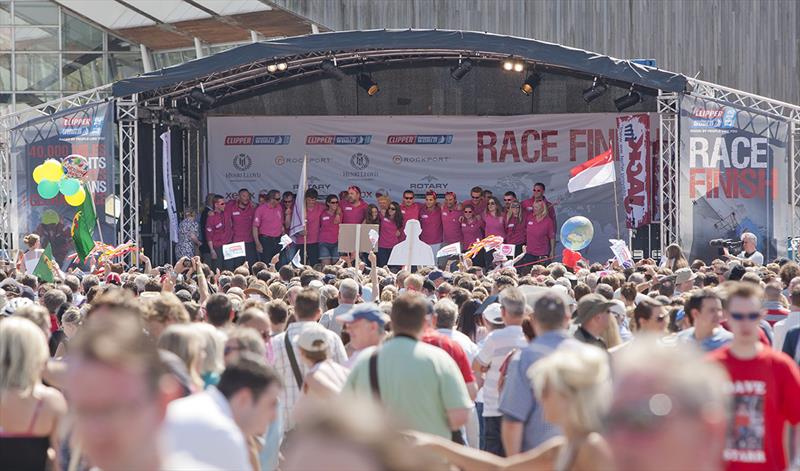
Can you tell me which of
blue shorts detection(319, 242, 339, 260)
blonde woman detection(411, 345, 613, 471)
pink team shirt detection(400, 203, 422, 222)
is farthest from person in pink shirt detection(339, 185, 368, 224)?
blonde woman detection(411, 345, 613, 471)

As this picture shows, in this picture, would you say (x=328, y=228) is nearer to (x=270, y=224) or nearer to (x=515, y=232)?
(x=270, y=224)

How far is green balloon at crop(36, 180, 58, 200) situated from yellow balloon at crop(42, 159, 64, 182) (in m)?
0.09

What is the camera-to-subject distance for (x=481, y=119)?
2458cm

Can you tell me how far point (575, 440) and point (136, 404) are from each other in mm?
1543

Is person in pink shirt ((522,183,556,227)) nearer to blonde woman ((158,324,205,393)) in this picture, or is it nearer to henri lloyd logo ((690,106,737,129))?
henri lloyd logo ((690,106,737,129))

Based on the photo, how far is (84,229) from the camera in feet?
59.2

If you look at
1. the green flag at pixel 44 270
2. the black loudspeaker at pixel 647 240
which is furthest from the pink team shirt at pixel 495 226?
the green flag at pixel 44 270

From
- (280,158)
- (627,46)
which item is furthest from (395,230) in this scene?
(627,46)

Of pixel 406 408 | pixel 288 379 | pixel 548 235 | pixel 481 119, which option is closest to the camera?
pixel 406 408

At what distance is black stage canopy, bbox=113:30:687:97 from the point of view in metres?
19.7

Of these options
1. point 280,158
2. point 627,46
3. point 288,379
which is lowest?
point 288,379

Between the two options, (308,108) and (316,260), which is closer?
(316,260)

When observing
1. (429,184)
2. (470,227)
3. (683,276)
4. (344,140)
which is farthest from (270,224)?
(683,276)

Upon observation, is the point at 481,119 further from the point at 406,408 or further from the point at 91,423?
the point at 91,423
